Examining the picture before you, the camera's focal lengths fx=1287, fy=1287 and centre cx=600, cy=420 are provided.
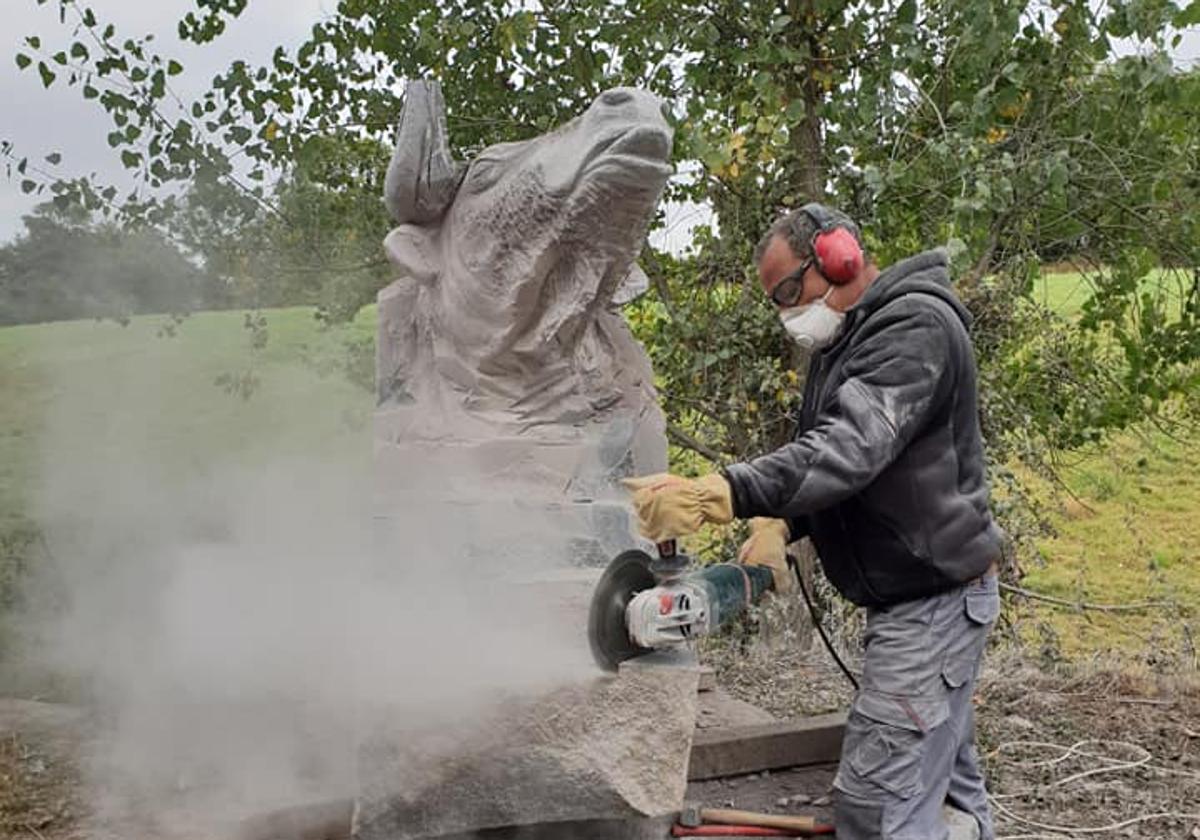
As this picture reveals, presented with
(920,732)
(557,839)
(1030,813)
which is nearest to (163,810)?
(557,839)

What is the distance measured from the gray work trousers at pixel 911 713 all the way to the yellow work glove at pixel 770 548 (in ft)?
1.12

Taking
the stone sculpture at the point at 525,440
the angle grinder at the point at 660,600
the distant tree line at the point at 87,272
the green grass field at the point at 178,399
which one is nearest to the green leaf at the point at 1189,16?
the green grass field at the point at 178,399

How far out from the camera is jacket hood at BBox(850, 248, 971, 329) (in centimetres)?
325

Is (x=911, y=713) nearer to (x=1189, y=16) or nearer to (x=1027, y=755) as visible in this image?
(x=1027, y=755)

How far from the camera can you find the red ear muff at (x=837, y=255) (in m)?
3.30

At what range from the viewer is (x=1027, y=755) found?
571 centimetres

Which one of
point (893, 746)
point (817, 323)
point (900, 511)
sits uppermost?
point (817, 323)

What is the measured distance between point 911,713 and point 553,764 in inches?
40.4

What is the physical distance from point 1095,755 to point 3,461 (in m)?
6.52

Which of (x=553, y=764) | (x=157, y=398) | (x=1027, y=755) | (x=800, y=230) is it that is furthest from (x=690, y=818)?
(x=157, y=398)

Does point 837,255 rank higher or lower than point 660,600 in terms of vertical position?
higher

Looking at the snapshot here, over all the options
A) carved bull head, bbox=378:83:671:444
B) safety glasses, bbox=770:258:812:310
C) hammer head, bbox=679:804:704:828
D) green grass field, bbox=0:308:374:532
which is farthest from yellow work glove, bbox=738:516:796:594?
green grass field, bbox=0:308:374:532

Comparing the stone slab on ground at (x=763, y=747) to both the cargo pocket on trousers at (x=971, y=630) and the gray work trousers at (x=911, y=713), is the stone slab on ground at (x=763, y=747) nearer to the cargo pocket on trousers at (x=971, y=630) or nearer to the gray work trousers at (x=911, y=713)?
the gray work trousers at (x=911, y=713)

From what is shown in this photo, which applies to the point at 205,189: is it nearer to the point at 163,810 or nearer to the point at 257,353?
the point at 257,353
